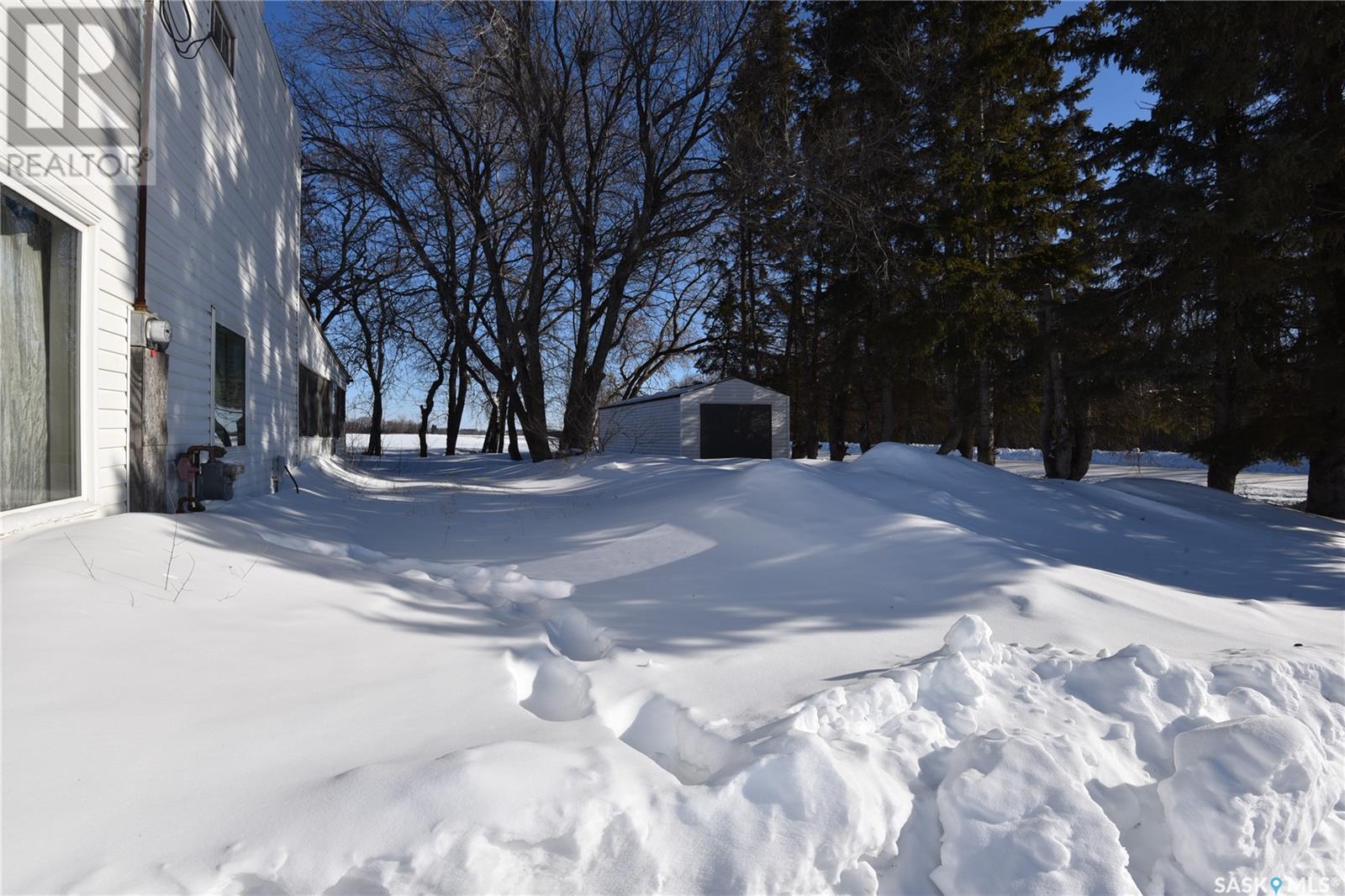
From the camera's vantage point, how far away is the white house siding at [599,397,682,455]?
829 inches

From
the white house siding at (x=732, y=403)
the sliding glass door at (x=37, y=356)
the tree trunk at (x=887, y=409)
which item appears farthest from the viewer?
the tree trunk at (x=887, y=409)

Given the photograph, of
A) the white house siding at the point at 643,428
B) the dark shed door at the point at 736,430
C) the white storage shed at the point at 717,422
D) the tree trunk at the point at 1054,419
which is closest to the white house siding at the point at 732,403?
the white storage shed at the point at 717,422

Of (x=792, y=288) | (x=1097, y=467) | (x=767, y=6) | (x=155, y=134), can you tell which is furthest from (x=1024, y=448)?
(x=155, y=134)

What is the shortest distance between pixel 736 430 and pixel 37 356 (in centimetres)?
1800

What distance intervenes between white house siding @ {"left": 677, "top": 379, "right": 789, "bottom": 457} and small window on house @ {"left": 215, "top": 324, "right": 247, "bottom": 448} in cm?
1299

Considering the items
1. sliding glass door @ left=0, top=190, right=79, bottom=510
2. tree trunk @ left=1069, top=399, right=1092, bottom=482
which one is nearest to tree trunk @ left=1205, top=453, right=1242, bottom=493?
tree trunk @ left=1069, top=399, right=1092, bottom=482

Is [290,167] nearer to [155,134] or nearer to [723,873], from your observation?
[155,134]

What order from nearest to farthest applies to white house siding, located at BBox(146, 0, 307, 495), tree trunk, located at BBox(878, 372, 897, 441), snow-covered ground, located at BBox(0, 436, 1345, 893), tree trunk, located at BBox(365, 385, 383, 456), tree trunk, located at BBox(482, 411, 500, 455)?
snow-covered ground, located at BBox(0, 436, 1345, 893) → white house siding, located at BBox(146, 0, 307, 495) → tree trunk, located at BBox(878, 372, 897, 441) → tree trunk, located at BBox(365, 385, 383, 456) → tree trunk, located at BBox(482, 411, 500, 455)

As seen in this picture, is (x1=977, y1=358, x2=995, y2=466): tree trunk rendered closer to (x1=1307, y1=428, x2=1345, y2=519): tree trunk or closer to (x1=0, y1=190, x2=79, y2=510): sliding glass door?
(x1=1307, y1=428, x2=1345, y2=519): tree trunk

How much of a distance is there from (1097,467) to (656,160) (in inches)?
955

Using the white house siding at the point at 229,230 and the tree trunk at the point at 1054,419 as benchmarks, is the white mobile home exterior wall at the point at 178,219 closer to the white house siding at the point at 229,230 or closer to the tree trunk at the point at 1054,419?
the white house siding at the point at 229,230

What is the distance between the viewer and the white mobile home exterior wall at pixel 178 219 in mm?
4340

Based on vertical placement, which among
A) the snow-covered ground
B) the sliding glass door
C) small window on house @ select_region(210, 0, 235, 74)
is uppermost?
small window on house @ select_region(210, 0, 235, 74)

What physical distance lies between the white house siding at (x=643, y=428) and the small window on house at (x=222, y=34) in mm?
14161
